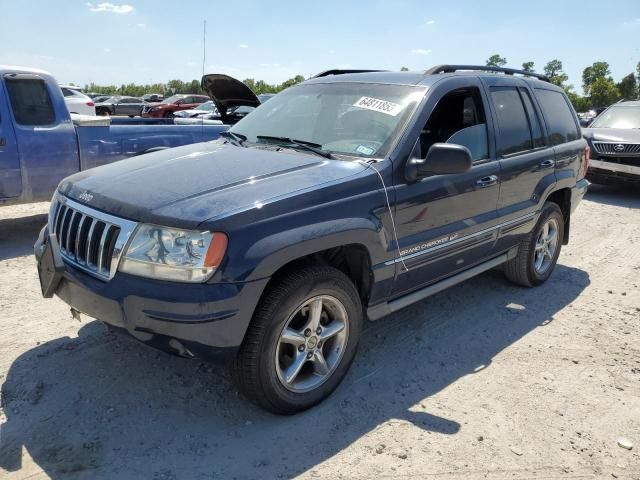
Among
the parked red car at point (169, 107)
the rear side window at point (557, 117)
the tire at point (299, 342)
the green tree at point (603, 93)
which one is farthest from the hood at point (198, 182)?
the green tree at point (603, 93)

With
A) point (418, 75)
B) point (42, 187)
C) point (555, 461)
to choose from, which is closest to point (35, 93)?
point (42, 187)

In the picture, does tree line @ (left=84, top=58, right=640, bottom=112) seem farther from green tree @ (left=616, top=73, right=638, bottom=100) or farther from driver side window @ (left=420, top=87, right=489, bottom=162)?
driver side window @ (left=420, top=87, right=489, bottom=162)

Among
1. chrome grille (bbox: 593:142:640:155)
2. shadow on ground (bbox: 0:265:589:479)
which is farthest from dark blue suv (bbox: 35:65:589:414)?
chrome grille (bbox: 593:142:640:155)

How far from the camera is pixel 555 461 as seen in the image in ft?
9.05

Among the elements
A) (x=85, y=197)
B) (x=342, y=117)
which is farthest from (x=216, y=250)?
(x=342, y=117)

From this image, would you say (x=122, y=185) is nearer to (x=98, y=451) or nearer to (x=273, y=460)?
(x=98, y=451)

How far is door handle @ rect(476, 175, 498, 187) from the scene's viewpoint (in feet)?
12.8

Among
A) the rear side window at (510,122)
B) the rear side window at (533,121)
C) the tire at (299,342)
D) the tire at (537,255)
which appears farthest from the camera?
the tire at (537,255)

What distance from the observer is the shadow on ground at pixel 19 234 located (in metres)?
5.69

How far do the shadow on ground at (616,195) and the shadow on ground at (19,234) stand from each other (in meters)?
8.84

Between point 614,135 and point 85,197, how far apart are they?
970cm

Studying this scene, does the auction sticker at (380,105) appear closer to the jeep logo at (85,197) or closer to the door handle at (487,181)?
the door handle at (487,181)

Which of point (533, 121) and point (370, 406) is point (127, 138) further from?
point (370, 406)

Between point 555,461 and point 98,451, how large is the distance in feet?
7.48
